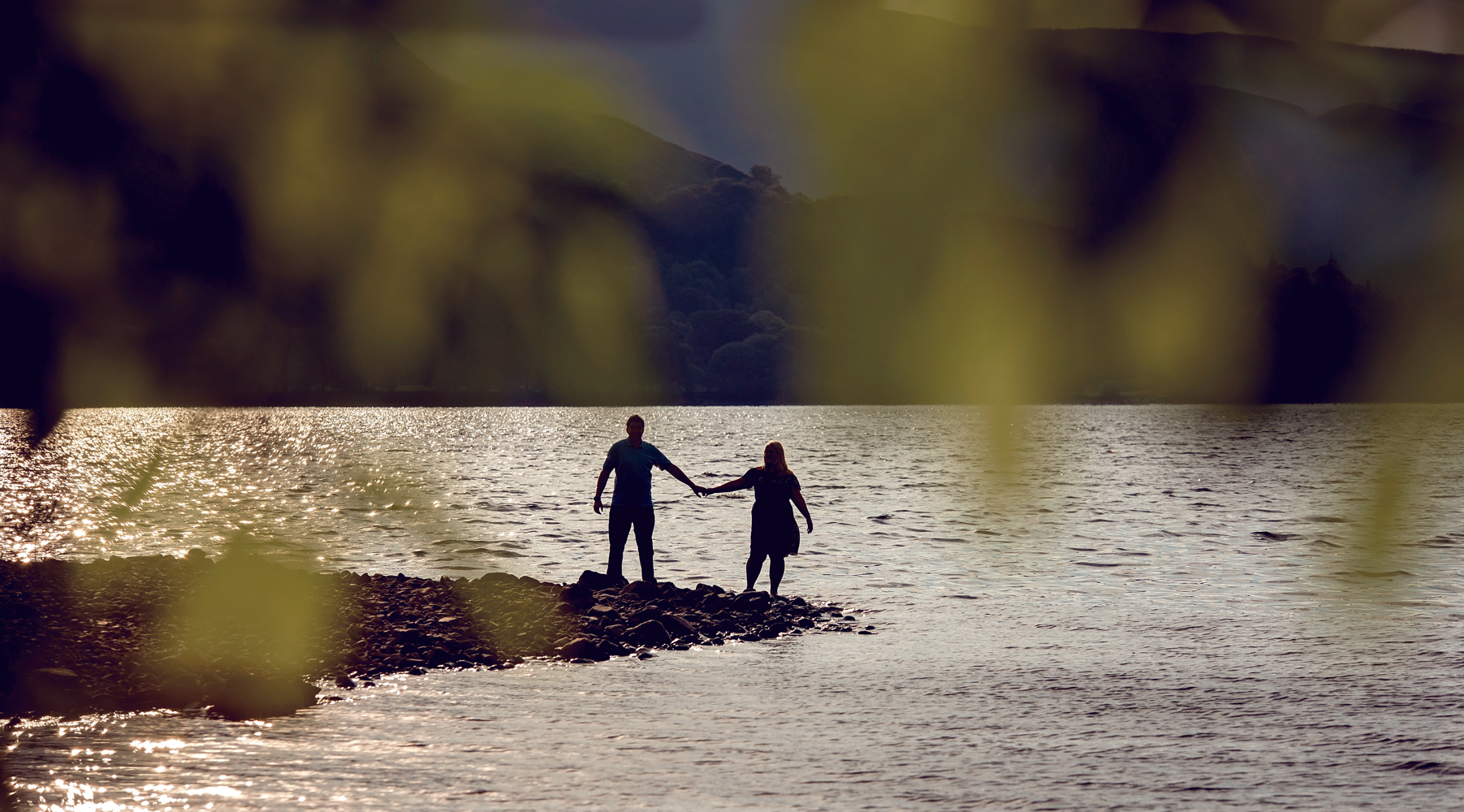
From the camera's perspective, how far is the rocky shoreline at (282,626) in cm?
1297

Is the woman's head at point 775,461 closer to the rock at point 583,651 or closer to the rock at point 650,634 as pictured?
the rock at point 650,634

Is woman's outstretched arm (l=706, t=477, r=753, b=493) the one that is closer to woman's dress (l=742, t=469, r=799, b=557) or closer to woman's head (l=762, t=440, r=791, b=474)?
woman's dress (l=742, t=469, r=799, b=557)

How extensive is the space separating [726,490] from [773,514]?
1020 millimetres

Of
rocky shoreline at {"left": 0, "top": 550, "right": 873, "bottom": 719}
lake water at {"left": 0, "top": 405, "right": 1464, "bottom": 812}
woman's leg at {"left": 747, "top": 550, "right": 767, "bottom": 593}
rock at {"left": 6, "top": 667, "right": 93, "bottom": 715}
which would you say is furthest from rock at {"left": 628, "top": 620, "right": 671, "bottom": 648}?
rock at {"left": 6, "top": 667, "right": 93, "bottom": 715}

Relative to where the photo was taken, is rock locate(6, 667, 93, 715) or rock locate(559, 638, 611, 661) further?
rock locate(559, 638, 611, 661)

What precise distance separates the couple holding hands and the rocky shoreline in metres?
0.81

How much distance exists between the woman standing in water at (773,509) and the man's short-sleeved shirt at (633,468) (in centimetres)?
101

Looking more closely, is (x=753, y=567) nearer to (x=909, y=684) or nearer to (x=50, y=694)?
(x=909, y=684)

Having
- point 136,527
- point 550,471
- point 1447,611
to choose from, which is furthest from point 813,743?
point 550,471

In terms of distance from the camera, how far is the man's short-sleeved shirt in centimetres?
1883

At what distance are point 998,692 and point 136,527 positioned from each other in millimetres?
32855

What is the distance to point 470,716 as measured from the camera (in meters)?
12.3

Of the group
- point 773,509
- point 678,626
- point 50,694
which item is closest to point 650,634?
point 678,626

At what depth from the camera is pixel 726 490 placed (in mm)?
18422
